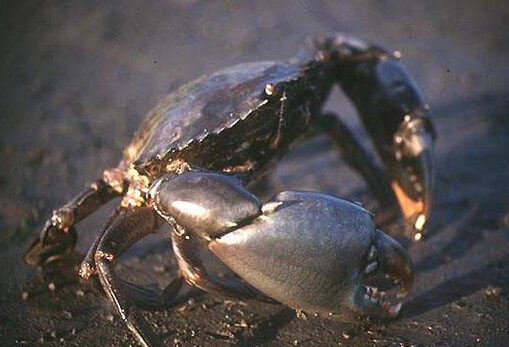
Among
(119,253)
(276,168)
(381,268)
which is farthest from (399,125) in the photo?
(119,253)

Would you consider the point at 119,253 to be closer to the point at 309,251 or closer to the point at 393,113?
the point at 309,251

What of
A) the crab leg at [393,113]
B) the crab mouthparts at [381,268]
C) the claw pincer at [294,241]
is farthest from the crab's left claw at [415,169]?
the claw pincer at [294,241]

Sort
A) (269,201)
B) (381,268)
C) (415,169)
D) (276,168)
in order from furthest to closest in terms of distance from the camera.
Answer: (276,168) → (415,169) → (381,268) → (269,201)

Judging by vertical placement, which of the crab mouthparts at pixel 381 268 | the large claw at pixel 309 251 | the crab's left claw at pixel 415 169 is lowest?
the crab's left claw at pixel 415 169

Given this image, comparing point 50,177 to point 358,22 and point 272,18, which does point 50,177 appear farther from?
point 358,22

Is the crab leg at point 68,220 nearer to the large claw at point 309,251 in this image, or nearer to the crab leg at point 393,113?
the large claw at point 309,251

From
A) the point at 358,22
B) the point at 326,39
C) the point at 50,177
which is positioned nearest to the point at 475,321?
the point at 326,39
